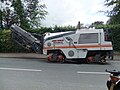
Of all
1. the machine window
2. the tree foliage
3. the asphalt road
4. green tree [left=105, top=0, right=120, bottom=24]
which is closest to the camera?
the asphalt road

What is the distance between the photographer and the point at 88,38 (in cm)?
1844

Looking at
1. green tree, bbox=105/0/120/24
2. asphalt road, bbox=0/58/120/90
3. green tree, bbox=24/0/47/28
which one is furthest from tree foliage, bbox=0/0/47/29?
asphalt road, bbox=0/58/120/90

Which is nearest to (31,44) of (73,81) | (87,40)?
(87,40)

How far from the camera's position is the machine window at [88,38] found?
18281 mm

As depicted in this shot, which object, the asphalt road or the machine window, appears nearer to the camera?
the asphalt road

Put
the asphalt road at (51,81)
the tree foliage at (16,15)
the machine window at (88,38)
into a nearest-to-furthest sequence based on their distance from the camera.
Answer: the asphalt road at (51,81), the machine window at (88,38), the tree foliage at (16,15)

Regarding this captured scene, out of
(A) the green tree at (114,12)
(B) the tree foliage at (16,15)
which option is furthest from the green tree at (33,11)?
(A) the green tree at (114,12)

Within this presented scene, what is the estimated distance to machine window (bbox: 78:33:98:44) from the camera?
60.0ft

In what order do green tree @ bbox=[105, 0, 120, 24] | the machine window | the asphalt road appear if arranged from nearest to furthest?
the asphalt road < the machine window < green tree @ bbox=[105, 0, 120, 24]

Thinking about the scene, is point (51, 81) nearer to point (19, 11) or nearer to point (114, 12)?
point (114, 12)

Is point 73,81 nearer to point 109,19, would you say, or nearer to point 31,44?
point 31,44

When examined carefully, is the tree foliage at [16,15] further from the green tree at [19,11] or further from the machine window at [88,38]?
the machine window at [88,38]

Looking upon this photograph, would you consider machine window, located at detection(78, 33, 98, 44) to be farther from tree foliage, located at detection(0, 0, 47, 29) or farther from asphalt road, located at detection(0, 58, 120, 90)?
tree foliage, located at detection(0, 0, 47, 29)

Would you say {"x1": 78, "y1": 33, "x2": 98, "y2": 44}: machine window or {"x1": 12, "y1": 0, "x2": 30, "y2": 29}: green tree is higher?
{"x1": 12, "y1": 0, "x2": 30, "y2": 29}: green tree
